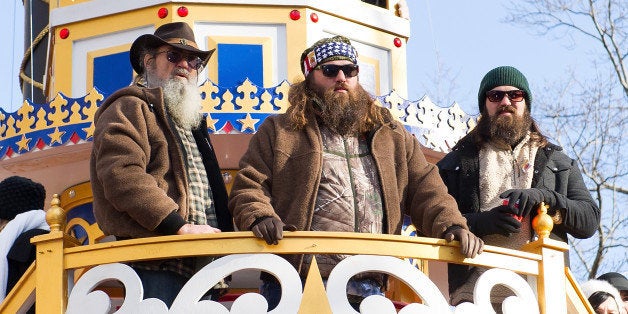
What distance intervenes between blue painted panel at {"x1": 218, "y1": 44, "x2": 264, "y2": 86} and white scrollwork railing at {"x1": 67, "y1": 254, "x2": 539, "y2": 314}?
12.6 feet

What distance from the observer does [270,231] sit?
711cm

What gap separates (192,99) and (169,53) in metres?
0.31

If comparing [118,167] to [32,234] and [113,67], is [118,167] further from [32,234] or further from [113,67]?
[113,67]

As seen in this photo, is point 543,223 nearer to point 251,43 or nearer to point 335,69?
point 335,69

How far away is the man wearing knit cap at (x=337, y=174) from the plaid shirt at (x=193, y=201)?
0.68 feet

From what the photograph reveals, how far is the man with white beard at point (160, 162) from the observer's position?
24.0 feet

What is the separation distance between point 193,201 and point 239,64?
3.50 metres

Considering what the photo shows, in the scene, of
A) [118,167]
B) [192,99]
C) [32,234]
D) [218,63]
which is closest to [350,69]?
[192,99]

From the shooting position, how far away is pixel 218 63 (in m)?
11.0

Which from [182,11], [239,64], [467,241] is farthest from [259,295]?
[182,11]

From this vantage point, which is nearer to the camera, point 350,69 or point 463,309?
point 463,309

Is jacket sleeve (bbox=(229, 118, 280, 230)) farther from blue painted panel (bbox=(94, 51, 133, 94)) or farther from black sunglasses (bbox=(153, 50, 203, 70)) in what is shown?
blue painted panel (bbox=(94, 51, 133, 94))

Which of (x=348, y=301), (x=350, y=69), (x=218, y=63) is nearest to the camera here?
(x=348, y=301)

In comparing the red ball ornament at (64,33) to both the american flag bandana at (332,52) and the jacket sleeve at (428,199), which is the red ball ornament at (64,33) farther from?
the jacket sleeve at (428,199)
